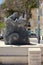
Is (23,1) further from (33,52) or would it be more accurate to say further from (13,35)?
(33,52)

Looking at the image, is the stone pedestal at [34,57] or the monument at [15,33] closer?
the stone pedestal at [34,57]

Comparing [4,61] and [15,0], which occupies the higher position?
[15,0]

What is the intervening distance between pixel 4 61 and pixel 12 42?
1382mm

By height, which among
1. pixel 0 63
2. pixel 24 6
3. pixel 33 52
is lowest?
pixel 0 63

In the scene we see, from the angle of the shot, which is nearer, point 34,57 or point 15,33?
point 34,57

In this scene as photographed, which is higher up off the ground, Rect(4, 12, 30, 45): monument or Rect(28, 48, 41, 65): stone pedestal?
Rect(4, 12, 30, 45): monument

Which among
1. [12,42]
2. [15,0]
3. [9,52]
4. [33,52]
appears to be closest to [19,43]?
[12,42]

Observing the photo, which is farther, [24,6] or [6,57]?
[24,6]

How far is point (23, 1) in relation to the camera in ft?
122

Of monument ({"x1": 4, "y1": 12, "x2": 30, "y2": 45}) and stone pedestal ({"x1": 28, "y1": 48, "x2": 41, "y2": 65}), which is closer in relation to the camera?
stone pedestal ({"x1": 28, "y1": 48, "x2": 41, "y2": 65})

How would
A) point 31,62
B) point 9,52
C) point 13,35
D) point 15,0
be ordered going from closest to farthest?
point 31,62, point 9,52, point 13,35, point 15,0

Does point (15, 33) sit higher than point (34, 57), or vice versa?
point (15, 33)

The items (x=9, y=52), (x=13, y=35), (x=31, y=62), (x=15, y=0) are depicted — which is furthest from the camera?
(x=15, y=0)

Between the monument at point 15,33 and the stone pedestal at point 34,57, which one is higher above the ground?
the monument at point 15,33
